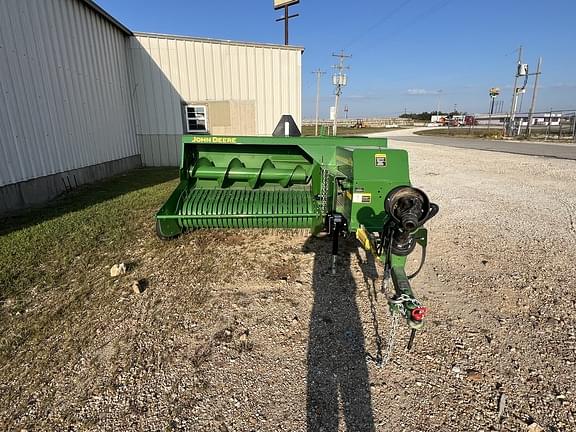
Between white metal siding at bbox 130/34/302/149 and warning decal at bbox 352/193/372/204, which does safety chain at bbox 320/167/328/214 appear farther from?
white metal siding at bbox 130/34/302/149

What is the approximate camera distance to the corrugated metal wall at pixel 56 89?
614 cm

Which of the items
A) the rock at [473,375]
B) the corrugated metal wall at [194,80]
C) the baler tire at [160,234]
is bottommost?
the rock at [473,375]

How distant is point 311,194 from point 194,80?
930 centimetres

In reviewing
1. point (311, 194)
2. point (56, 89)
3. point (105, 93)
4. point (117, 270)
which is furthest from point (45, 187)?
point (311, 194)

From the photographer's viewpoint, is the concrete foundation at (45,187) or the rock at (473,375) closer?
the rock at (473,375)

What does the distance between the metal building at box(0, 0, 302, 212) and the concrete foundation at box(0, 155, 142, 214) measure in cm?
2

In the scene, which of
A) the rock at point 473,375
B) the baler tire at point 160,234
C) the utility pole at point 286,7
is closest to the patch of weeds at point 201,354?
the rock at point 473,375

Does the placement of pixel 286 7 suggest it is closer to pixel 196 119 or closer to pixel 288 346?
pixel 196 119

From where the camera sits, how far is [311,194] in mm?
4672

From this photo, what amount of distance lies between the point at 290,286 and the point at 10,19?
7170mm

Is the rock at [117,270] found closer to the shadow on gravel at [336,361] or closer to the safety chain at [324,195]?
the shadow on gravel at [336,361]

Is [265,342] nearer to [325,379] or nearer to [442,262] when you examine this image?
[325,379]

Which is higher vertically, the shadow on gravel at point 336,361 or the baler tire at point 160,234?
the baler tire at point 160,234

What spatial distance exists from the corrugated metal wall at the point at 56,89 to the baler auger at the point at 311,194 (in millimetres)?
3952
